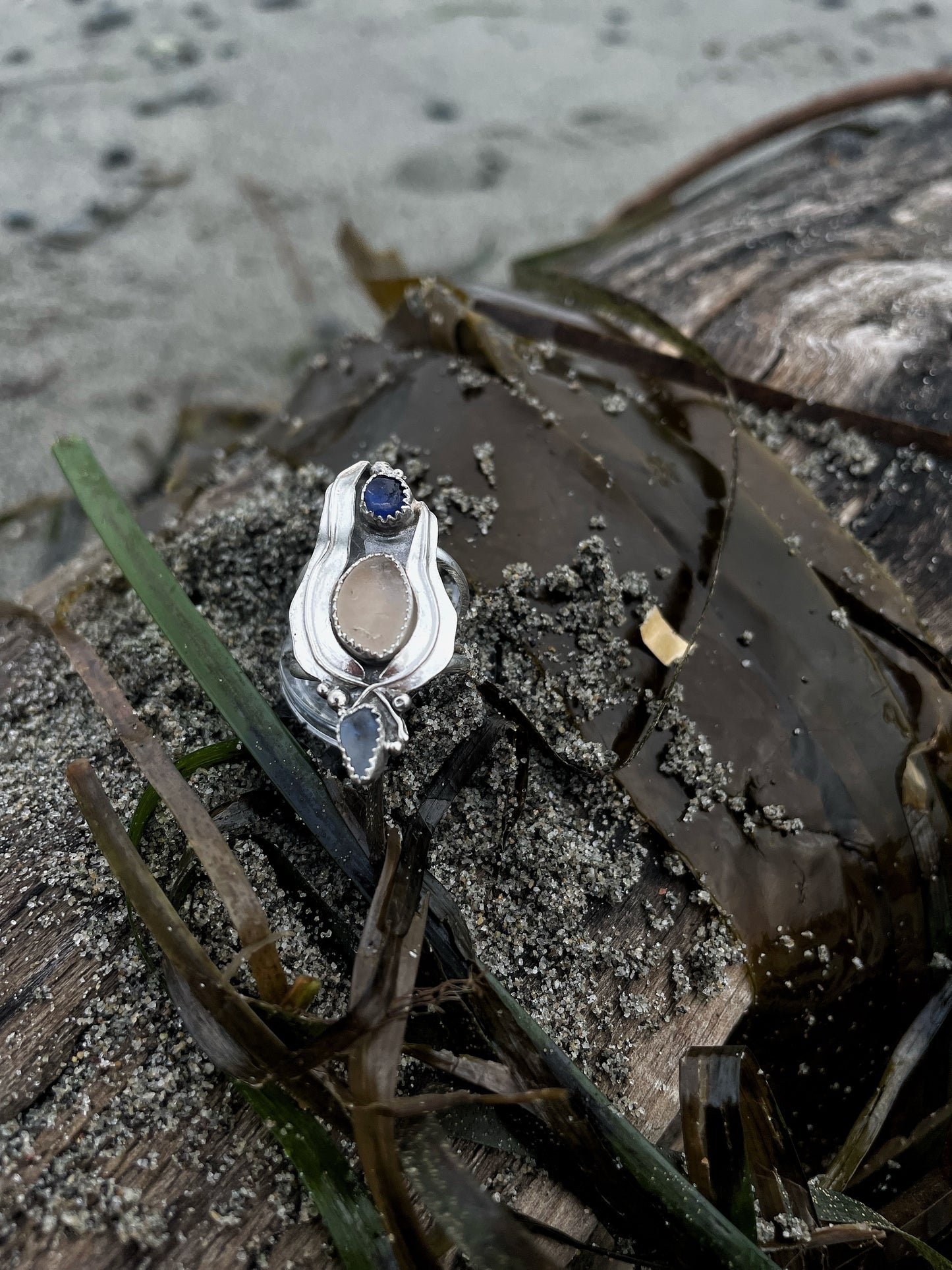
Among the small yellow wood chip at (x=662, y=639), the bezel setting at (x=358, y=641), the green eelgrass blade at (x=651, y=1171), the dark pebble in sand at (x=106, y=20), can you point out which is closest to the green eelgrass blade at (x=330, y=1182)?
the green eelgrass blade at (x=651, y=1171)

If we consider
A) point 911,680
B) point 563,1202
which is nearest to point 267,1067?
point 563,1202

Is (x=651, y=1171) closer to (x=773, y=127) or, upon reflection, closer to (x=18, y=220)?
(x=773, y=127)

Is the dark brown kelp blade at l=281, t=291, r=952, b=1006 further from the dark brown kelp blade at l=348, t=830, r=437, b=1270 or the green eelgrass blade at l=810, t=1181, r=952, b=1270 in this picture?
the dark brown kelp blade at l=348, t=830, r=437, b=1270

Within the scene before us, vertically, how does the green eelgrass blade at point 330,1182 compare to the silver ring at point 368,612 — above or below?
below

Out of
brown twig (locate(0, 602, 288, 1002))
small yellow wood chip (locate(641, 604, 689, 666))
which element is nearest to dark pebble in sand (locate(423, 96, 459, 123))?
small yellow wood chip (locate(641, 604, 689, 666))

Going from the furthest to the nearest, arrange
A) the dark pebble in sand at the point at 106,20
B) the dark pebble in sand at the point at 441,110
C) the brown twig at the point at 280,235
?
the dark pebble in sand at the point at 441,110 < the dark pebble in sand at the point at 106,20 < the brown twig at the point at 280,235

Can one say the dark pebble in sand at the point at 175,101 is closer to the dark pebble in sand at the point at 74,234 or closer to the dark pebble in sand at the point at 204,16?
the dark pebble in sand at the point at 204,16

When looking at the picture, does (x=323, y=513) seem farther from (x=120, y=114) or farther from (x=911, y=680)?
(x=120, y=114)
